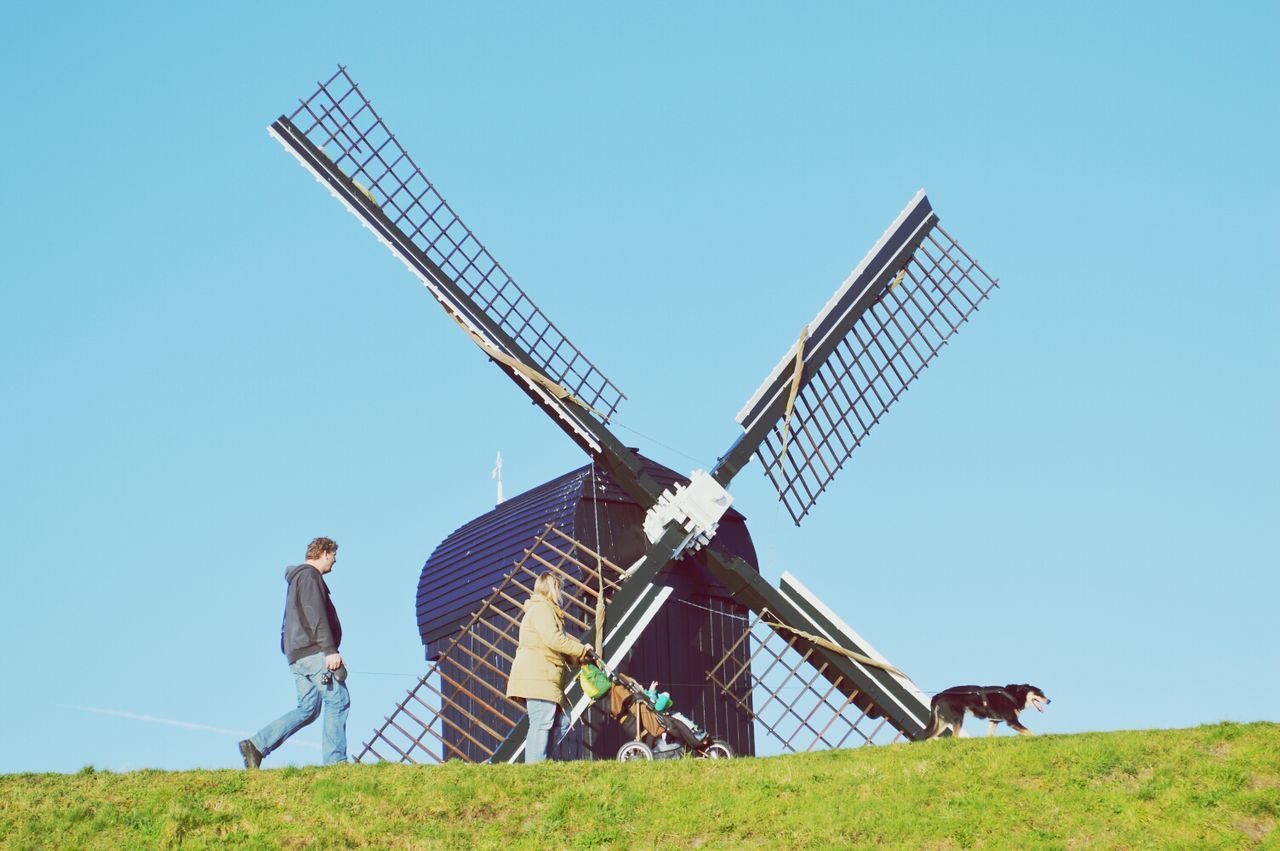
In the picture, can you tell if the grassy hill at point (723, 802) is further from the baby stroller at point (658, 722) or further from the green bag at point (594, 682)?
the baby stroller at point (658, 722)

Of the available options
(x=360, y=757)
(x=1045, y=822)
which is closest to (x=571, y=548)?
(x=360, y=757)

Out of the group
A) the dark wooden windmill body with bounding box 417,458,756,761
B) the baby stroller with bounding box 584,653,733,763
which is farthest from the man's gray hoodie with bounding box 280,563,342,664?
the dark wooden windmill body with bounding box 417,458,756,761

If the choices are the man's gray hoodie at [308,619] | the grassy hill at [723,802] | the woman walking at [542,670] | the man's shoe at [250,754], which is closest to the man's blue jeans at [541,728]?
the woman walking at [542,670]

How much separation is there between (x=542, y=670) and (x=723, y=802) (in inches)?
105

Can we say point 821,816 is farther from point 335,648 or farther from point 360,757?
point 360,757

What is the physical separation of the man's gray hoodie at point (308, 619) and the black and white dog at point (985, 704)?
5.04m

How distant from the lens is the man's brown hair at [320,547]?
39.3ft

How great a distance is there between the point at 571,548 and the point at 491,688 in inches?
64.1

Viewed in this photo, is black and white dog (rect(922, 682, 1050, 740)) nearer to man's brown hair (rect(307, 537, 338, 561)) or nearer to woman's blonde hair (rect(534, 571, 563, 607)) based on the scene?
woman's blonde hair (rect(534, 571, 563, 607))

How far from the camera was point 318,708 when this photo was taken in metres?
11.8

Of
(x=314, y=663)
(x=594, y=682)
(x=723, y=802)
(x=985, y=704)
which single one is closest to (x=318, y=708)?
(x=314, y=663)

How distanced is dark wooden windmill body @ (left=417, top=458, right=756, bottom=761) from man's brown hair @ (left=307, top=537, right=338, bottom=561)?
4678 millimetres

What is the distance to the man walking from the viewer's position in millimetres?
11664

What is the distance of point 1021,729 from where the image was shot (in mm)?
13492
